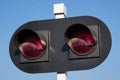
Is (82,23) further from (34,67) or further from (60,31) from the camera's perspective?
(34,67)

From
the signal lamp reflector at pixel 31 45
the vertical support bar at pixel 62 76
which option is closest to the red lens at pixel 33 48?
the signal lamp reflector at pixel 31 45

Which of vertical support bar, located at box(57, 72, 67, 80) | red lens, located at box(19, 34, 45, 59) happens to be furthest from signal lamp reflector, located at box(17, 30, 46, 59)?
vertical support bar, located at box(57, 72, 67, 80)

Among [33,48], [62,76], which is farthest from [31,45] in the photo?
[62,76]

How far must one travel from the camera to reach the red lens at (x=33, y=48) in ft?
15.1

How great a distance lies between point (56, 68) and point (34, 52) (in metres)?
0.31

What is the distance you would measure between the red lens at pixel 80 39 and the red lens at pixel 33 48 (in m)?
0.34

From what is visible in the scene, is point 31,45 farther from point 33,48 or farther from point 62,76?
point 62,76

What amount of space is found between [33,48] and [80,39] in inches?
22.5

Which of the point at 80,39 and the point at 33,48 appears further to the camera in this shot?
the point at 33,48

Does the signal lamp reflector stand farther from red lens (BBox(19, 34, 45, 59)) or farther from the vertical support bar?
the vertical support bar

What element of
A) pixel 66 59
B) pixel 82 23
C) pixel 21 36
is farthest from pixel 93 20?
pixel 21 36

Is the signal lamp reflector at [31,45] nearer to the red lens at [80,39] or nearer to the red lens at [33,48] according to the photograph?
→ the red lens at [33,48]

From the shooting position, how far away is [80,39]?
4.43 m

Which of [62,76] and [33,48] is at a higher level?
[33,48]
